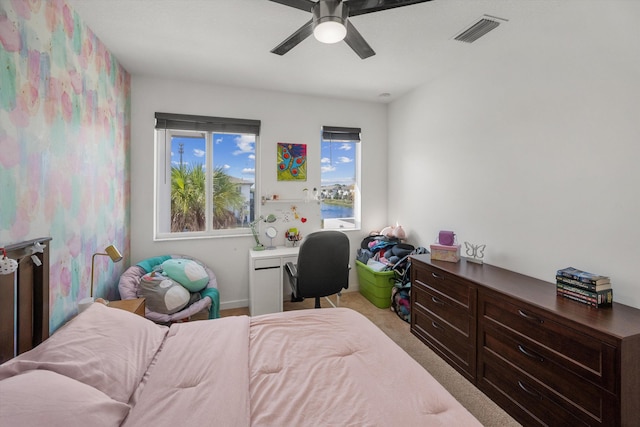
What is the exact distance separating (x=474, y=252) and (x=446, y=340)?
82 centimetres

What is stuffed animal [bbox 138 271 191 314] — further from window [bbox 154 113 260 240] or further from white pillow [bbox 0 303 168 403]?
white pillow [bbox 0 303 168 403]

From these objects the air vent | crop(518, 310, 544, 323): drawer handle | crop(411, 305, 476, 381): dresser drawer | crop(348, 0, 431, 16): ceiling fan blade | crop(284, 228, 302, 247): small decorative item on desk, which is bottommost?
crop(411, 305, 476, 381): dresser drawer

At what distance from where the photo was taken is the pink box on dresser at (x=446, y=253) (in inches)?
100.0

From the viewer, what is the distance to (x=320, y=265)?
8.50 ft

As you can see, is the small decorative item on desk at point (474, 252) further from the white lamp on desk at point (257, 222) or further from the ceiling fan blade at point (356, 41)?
the white lamp on desk at point (257, 222)

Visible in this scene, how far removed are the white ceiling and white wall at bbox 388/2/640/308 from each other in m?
0.11

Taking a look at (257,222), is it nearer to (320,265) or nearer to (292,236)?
(292,236)

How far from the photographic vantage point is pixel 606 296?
5.26ft

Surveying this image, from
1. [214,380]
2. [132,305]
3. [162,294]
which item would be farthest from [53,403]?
[162,294]

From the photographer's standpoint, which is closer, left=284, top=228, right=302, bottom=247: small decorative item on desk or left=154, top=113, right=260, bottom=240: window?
left=154, top=113, right=260, bottom=240: window

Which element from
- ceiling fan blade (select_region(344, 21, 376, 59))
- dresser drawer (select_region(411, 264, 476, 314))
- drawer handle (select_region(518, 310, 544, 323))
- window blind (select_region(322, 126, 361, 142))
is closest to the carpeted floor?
dresser drawer (select_region(411, 264, 476, 314))

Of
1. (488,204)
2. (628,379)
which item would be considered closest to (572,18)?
(488,204)

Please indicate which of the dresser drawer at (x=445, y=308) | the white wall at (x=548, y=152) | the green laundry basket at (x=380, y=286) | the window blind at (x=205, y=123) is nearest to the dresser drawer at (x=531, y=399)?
the dresser drawer at (x=445, y=308)

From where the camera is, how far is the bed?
3.10 feet
